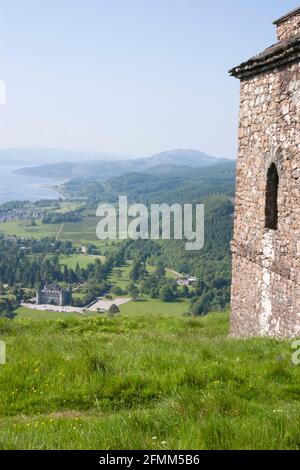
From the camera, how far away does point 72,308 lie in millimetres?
81125

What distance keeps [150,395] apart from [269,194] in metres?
6.52

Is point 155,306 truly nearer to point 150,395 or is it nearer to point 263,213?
point 263,213

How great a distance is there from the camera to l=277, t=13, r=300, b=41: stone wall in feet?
40.5

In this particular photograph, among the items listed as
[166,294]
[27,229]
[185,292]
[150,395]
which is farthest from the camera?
[27,229]

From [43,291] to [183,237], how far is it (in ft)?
223

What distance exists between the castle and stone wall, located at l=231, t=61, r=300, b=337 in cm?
7167

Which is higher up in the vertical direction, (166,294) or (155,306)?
(166,294)

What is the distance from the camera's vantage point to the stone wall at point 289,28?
40.5 ft

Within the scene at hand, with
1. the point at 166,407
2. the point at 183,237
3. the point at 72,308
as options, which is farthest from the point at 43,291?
the point at 166,407

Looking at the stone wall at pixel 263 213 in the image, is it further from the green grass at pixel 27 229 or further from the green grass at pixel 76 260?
the green grass at pixel 27 229

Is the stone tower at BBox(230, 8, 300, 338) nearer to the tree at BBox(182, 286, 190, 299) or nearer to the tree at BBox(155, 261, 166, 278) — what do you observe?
the tree at BBox(182, 286, 190, 299)

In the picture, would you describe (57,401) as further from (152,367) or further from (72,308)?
(72,308)

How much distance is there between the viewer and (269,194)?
39.0ft

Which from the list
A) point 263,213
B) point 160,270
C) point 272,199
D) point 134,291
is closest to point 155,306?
point 134,291
